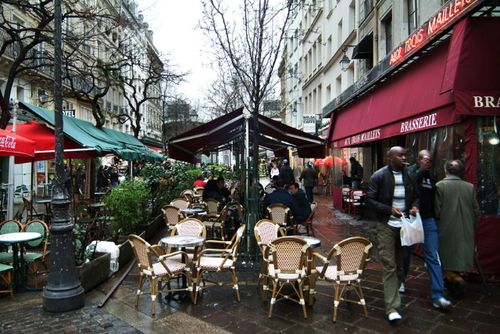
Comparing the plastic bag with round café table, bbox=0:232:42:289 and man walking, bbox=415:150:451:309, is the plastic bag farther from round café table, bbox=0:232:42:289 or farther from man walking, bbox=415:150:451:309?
round café table, bbox=0:232:42:289

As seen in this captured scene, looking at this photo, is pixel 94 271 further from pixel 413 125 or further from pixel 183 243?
pixel 413 125

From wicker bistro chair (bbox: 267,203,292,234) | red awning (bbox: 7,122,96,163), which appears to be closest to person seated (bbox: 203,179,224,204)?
wicker bistro chair (bbox: 267,203,292,234)

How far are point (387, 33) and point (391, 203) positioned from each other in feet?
39.7

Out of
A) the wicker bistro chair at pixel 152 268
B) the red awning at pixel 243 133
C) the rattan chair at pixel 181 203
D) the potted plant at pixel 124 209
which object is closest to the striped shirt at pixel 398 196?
the wicker bistro chair at pixel 152 268

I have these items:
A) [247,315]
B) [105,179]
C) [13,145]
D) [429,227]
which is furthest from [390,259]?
[105,179]

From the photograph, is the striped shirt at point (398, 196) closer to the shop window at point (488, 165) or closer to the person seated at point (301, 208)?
the shop window at point (488, 165)

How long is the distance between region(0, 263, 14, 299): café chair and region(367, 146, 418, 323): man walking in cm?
487

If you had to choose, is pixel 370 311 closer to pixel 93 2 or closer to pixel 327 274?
pixel 327 274

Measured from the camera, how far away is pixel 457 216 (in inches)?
204

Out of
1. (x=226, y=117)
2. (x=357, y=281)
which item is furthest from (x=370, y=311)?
(x=226, y=117)

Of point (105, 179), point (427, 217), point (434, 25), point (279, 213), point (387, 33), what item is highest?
point (387, 33)

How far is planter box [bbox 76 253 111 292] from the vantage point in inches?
221

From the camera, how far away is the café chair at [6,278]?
5.42m

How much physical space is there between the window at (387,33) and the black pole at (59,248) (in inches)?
488
